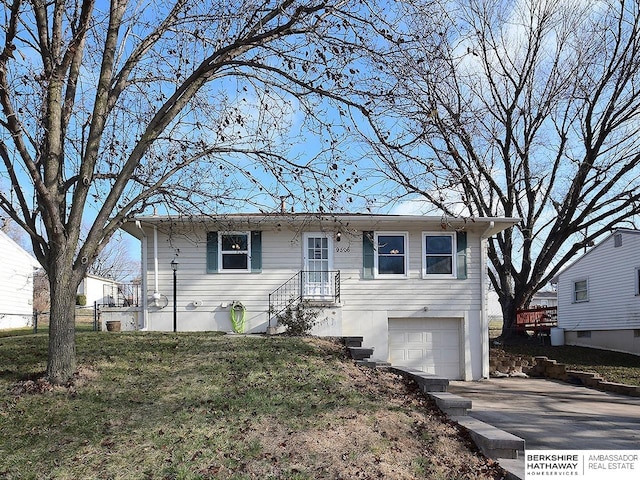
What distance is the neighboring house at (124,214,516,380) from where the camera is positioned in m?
14.4

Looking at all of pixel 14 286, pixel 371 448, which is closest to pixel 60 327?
pixel 371 448

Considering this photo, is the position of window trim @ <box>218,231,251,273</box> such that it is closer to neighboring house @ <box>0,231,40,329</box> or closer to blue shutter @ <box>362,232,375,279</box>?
blue shutter @ <box>362,232,375,279</box>

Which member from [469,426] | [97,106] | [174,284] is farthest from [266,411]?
[174,284]

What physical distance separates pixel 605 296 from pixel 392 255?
1109 centimetres

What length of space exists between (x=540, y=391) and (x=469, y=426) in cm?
767

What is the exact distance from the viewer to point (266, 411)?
6711 mm

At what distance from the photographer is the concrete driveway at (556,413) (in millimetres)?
7928

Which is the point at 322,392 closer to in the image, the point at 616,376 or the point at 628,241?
the point at 616,376

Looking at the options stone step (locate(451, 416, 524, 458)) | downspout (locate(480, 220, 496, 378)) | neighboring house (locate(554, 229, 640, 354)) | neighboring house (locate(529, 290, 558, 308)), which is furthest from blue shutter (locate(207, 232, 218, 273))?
neighboring house (locate(529, 290, 558, 308))

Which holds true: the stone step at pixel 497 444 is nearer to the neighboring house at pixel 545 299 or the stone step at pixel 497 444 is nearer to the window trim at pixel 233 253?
the window trim at pixel 233 253

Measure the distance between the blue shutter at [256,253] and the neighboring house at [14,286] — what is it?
13.1 metres

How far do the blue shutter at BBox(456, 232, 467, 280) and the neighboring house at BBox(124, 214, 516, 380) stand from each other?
3 cm

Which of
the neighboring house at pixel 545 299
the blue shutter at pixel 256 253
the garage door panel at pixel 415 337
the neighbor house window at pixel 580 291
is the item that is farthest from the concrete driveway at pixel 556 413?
the neighboring house at pixel 545 299

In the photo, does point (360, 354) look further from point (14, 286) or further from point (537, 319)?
point (14, 286)
